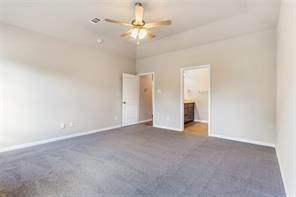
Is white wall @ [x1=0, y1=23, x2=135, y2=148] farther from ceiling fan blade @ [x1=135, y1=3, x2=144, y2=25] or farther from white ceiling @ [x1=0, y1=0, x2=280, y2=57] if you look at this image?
ceiling fan blade @ [x1=135, y1=3, x2=144, y2=25]

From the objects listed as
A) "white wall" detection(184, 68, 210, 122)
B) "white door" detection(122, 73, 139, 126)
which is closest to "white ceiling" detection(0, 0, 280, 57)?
"white door" detection(122, 73, 139, 126)

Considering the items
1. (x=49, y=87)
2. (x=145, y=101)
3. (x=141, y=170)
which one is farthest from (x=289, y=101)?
(x=145, y=101)

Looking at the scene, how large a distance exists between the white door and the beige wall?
1.61 ft

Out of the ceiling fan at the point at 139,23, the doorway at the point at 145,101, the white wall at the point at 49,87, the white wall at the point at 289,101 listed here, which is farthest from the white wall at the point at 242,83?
the white wall at the point at 49,87

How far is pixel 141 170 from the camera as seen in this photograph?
245 cm

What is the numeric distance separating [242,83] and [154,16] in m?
2.82

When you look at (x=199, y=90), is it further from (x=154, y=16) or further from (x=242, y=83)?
(x=154, y=16)

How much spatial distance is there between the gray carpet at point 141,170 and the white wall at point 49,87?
0.65 metres

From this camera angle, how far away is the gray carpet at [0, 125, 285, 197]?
6.35 feet

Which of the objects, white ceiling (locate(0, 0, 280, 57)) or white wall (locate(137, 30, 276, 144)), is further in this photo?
white wall (locate(137, 30, 276, 144))

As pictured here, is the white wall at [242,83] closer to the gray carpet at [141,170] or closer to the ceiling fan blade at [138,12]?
the gray carpet at [141,170]

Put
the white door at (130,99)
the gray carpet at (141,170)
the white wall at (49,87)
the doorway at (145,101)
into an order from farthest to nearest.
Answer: the doorway at (145,101) < the white door at (130,99) < the white wall at (49,87) < the gray carpet at (141,170)

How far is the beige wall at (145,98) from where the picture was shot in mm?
6902

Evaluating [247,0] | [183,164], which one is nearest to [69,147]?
[183,164]
